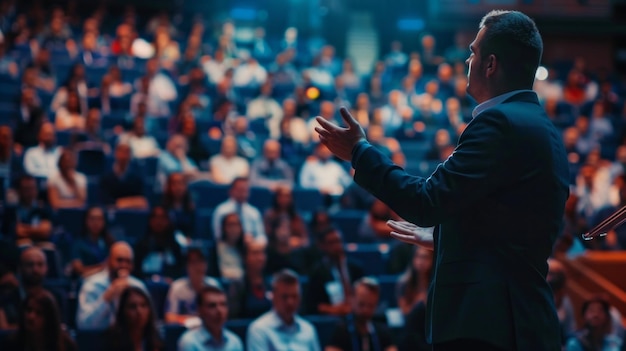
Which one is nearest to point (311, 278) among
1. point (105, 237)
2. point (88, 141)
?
point (105, 237)

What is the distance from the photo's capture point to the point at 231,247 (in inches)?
233

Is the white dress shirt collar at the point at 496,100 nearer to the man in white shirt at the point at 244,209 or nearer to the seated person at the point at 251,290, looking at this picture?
the seated person at the point at 251,290

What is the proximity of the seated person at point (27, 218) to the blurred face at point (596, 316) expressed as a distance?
3.37m

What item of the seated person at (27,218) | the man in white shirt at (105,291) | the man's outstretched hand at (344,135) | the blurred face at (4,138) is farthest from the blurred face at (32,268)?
the man's outstretched hand at (344,135)

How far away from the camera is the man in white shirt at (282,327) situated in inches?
177

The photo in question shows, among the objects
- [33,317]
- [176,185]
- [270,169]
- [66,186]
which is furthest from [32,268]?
[270,169]

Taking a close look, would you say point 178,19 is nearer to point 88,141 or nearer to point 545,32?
point 545,32

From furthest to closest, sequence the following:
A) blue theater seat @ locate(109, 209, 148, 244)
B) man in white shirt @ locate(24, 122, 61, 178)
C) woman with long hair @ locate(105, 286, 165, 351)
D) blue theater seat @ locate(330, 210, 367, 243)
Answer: man in white shirt @ locate(24, 122, 61, 178), blue theater seat @ locate(330, 210, 367, 243), blue theater seat @ locate(109, 209, 148, 244), woman with long hair @ locate(105, 286, 165, 351)

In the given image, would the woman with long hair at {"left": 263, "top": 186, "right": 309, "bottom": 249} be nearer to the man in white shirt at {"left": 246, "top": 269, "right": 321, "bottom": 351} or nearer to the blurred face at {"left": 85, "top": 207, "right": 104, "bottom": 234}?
the blurred face at {"left": 85, "top": 207, "right": 104, "bottom": 234}

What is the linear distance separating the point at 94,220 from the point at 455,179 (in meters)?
4.43

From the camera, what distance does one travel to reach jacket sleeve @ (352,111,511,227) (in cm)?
168

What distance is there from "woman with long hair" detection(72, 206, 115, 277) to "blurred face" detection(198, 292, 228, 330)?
1.49m

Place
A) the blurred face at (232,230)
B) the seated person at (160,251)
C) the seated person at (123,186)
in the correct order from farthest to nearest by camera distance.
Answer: the seated person at (123,186), the blurred face at (232,230), the seated person at (160,251)

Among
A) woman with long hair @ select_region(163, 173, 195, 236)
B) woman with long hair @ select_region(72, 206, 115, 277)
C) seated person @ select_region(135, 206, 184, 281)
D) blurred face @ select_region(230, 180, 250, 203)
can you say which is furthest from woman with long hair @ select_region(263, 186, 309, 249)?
woman with long hair @ select_region(72, 206, 115, 277)
